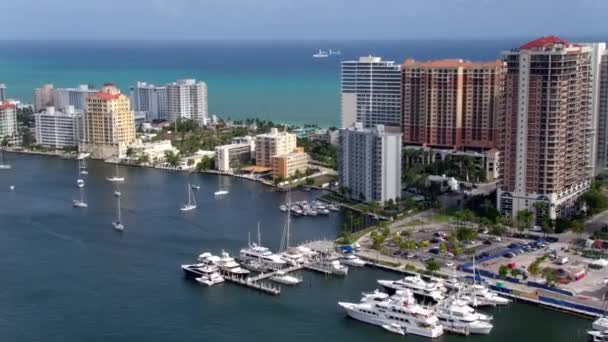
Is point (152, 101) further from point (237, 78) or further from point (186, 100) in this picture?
point (237, 78)

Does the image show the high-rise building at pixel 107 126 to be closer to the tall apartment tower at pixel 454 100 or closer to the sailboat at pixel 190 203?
the sailboat at pixel 190 203

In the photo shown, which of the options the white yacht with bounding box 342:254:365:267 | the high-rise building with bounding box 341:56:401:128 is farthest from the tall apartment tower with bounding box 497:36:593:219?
the high-rise building with bounding box 341:56:401:128

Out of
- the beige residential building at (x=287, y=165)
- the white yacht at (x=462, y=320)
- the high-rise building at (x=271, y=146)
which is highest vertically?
the high-rise building at (x=271, y=146)

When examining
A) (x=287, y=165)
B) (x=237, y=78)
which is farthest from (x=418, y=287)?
(x=237, y=78)

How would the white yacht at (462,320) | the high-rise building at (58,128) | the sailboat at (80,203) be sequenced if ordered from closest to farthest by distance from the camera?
A: the white yacht at (462,320) < the sailboat at (80,203) < the high-rise building at (58,128)

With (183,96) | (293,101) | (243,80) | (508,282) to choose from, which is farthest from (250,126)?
(243,80)

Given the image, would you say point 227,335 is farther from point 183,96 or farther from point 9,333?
point 183,96

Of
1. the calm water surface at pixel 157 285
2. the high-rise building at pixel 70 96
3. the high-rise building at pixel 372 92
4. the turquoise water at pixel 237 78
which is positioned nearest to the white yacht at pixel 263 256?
the calm water surface at pixel 157 285
